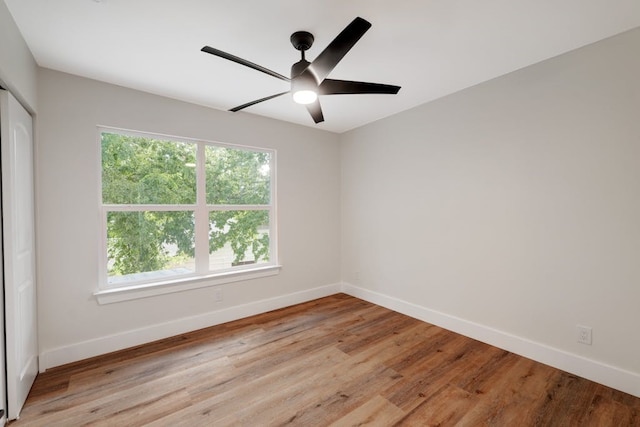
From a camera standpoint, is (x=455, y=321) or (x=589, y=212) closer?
(x=589, y=212)

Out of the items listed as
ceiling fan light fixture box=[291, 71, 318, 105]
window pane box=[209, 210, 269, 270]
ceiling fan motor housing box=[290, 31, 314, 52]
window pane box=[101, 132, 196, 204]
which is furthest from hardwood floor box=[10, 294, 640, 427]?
ceiling fan motor housing box=[290, 31, 314, 52]

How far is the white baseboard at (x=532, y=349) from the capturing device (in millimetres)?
1993

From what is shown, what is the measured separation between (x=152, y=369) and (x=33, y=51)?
101 inches

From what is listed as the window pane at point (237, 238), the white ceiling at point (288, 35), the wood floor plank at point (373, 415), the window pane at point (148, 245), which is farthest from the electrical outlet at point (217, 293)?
the white ceiling at point (288, 35)

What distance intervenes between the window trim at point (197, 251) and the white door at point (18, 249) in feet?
1.57

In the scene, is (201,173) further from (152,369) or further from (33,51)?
(152,369)

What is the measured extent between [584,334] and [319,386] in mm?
2022

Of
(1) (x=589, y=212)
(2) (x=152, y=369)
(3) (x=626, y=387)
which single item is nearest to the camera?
(3) (x=626, y=387)

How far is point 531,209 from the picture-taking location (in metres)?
2.42

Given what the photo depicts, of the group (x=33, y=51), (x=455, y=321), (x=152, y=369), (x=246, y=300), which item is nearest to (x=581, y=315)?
(x=455, y=321)

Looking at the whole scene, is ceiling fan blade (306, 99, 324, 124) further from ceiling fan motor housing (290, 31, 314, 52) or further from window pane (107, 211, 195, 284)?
window pane (107, 211, 195, 284)

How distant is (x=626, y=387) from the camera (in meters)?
1.96

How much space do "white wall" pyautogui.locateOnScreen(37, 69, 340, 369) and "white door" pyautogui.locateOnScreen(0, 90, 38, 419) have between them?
16 centimetres

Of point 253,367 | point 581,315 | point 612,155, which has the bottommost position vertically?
point 253,367
